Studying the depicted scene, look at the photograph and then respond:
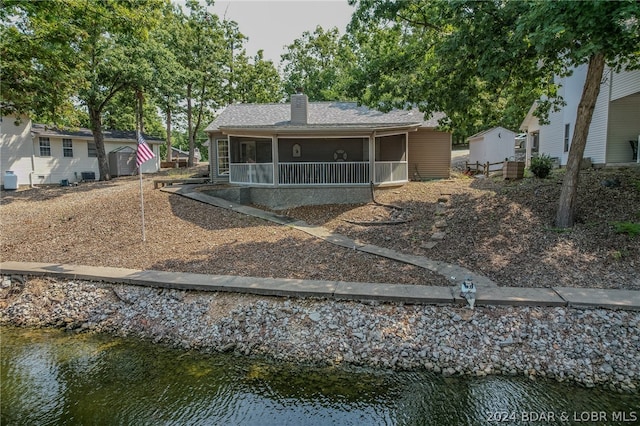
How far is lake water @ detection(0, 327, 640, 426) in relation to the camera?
13.9 feet

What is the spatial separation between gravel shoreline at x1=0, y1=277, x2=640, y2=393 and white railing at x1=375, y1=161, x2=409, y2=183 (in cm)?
833

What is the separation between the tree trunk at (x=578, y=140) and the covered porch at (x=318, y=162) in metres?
6.31

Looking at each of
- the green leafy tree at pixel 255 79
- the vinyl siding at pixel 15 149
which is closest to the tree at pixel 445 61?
the vinyl siding at pixel 15 149

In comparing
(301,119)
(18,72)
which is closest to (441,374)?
(301,119)

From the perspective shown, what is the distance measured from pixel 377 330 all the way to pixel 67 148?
2260 cm

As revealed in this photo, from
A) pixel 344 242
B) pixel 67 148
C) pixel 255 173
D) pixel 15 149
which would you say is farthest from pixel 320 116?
pixel 15 149

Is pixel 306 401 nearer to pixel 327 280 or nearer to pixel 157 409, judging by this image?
pixel 157 409

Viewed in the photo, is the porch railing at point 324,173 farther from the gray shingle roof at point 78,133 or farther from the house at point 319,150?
the gray shingle roof at point 78,133

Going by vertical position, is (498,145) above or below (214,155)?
above

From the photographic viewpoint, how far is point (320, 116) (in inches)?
648

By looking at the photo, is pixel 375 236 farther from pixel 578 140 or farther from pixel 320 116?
pixel 320 116

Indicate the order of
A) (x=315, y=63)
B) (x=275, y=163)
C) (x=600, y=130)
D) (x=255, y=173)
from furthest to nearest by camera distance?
1. (x=315, y=63)
2. (x=255, y=173)
3. (x=275, y=163)
4. (x=600, y=130)

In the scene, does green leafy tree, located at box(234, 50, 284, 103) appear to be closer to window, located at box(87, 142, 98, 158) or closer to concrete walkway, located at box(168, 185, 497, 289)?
window, located at box(87, 142, 98, 158)

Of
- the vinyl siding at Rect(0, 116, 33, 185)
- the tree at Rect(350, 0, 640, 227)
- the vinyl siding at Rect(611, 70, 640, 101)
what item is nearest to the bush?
the tree at Rect(350, 0, 640, 227)
